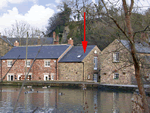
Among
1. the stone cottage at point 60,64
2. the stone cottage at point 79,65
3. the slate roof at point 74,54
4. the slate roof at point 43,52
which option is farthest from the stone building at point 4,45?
the stone cottage at point 79,65

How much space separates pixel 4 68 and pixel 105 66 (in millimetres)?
19221

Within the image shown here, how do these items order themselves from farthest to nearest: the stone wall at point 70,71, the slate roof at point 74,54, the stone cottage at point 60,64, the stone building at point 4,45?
1. the stone building at point 4,45
2. the slate roof at point 74,54
3. the stone cottage at point 60,64
4. the stone wall at point 70,71

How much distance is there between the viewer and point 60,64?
3825cm

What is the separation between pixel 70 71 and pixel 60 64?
216 centimetres

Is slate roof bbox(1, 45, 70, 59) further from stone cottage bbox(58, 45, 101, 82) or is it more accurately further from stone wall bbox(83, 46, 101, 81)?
stone wall bbox(83, 46, 101, 81)

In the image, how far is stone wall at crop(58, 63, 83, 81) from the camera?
36.9 metres

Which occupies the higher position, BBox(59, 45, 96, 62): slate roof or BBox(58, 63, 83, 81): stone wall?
BBox(59, 45, 96, 62): slate roof

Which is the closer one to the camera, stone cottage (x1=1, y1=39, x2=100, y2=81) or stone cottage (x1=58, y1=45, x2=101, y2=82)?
stone cottage (x1=58, y1=45, x2=101, y2=82)

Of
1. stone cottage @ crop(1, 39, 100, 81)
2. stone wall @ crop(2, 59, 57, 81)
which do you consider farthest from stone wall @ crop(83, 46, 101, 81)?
stone wall @ crop(2, 59, 57, 81)

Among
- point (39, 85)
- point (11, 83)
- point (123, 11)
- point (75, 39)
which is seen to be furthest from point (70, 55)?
point (123, 11)

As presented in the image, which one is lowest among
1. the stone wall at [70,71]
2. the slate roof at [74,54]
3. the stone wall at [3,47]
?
the stone wall at [70,71]

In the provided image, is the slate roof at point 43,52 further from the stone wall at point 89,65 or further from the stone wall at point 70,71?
the stone wall at point 89,65

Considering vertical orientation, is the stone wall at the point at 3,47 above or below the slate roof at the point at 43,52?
above

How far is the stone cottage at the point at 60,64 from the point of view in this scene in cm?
3722
